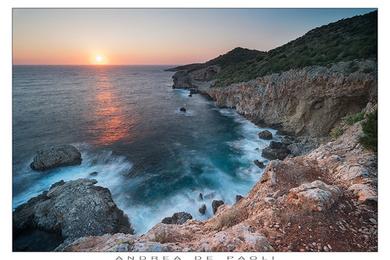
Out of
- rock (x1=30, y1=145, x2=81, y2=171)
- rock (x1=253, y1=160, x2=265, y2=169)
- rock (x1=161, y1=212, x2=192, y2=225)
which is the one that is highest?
rock (x1=30, y1=145, x2=81, y2=171)

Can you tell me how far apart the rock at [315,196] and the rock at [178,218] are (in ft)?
21.9

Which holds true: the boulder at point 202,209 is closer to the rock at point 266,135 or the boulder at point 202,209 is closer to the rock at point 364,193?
the rock at point 364,193

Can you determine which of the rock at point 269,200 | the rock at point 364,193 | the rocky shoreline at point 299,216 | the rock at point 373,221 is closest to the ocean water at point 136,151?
the rocky shoreline at point 299,216

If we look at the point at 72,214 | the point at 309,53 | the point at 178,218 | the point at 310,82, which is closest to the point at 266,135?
the point at 310,82

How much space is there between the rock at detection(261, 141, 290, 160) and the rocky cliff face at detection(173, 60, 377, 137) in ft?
10.9

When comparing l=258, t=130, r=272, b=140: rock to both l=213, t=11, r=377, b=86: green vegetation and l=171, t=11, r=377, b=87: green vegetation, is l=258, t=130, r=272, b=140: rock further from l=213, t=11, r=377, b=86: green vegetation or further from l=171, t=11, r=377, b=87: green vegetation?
l=213, t=11, r=377, b=86: green vegetation

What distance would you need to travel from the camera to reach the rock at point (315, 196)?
189 inches

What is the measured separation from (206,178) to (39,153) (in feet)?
31.7

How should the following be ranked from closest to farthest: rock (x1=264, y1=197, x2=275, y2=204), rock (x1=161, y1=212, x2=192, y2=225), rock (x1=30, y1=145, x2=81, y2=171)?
rock (x1=264, y1=197, x2=275, y2=204)
rock (x1=161, y1=212, x2=192, y2=225)
rock (x1=30, y1=145, x2=81, y2=171)

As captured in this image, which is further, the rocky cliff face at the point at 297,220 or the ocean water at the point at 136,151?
the ocean water at the point at 136,151

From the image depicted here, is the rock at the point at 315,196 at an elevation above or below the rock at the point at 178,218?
above

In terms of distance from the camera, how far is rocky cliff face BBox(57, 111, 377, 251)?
A: 444cm

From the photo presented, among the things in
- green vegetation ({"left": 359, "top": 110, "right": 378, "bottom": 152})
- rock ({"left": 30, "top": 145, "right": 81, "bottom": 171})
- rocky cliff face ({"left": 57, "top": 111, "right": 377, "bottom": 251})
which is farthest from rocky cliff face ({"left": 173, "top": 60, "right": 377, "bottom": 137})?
rock ({"left": 30, "top": 145, "right": 81, "bottom": 171})
